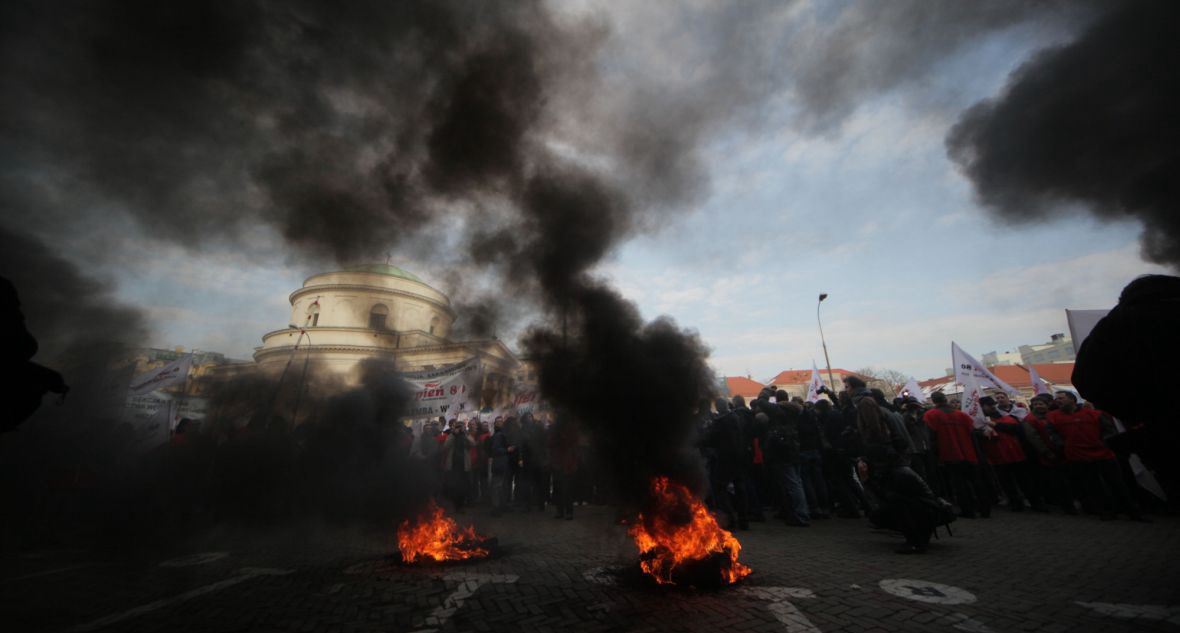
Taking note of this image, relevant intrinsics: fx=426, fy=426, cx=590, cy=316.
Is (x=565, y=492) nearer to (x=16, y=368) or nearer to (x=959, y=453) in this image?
(x=959, y=453)

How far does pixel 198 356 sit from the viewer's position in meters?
13.5

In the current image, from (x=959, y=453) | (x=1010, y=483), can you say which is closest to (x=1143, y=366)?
(x=959, y=453)

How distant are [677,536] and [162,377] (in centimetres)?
1581

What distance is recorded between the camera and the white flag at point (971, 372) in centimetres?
1201

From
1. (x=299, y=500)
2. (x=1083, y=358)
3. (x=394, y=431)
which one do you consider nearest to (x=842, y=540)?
(x=1083, y=358)

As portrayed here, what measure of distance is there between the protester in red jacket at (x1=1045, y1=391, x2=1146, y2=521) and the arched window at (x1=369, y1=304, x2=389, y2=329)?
3545 cm

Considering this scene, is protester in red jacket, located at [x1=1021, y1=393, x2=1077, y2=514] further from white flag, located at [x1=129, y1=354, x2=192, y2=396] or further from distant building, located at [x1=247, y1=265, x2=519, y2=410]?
distant building, located at [x1=247, y1=265, x2=519, y2=410]

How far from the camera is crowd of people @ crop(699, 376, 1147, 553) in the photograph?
766 centimetres

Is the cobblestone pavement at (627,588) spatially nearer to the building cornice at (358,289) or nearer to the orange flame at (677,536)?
the orange flame at (677,536)

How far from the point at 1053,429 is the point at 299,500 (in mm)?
14617

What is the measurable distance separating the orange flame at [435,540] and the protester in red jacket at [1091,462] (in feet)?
34.7

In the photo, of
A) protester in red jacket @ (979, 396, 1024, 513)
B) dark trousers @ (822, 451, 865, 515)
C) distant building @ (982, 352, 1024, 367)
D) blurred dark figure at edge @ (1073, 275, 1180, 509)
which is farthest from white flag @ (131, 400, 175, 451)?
distant building @ (982, 352, 1024, 367)

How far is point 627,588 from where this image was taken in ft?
15.7

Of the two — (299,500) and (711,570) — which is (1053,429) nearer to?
(711,570)
